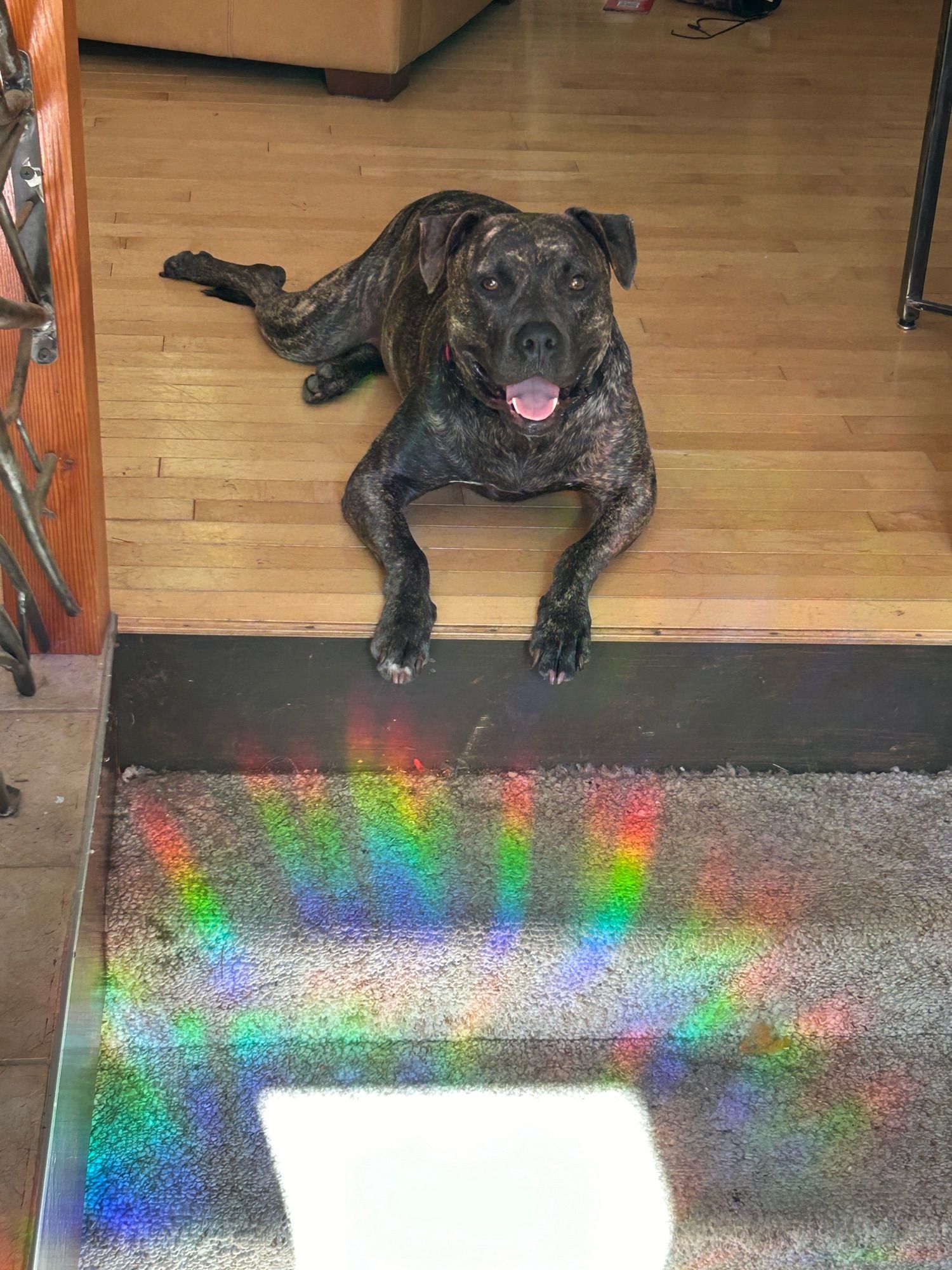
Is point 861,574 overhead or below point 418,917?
overhead

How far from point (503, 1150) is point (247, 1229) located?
1.11ft

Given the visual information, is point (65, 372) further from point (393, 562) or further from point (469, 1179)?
point (469, 1179)

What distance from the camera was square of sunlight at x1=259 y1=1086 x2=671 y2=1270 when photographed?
176cm

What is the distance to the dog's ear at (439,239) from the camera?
2320 mm

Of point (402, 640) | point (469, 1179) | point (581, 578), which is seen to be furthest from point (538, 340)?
point (469, 1179)

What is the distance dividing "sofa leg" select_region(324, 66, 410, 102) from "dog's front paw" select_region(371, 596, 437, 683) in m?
2.56

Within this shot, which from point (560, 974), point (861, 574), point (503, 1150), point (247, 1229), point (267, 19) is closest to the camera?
point (247, 1229)

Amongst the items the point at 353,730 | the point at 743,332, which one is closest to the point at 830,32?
the point at 743,332

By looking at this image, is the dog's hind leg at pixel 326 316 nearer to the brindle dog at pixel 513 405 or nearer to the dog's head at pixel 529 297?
the brindle dog at pixel 513 405

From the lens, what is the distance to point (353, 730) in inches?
94.3

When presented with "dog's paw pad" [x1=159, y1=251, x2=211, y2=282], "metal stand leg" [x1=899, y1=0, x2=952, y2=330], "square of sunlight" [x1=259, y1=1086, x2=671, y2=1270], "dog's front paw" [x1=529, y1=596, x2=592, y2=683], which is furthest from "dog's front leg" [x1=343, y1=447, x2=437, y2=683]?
"metal stand leg" [x1=899, y1=0, x2=952, y2=330]

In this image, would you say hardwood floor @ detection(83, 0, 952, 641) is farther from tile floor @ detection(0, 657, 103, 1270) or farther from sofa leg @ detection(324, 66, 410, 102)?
tile floor @ detection(0, 657, 103, 1270)

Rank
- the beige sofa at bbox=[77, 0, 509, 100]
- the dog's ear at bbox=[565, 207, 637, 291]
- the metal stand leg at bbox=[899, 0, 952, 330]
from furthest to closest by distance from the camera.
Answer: the beige sofa at bbox=[77, 0, 509, 100] < the metal stand leg at bbox=[899, 0, 952, 330] < the dog's ear at bbox=[565, 207, 637, 291]

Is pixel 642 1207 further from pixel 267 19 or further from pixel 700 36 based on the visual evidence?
pixel 700 36
